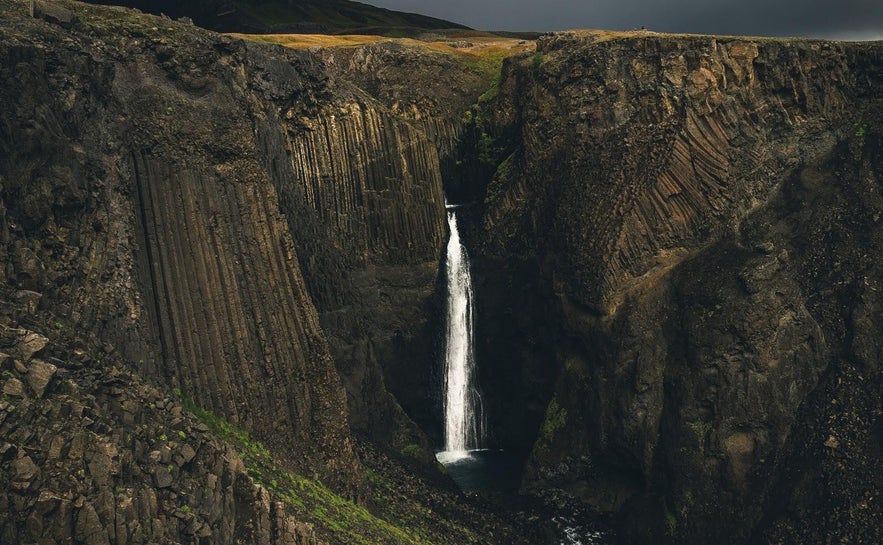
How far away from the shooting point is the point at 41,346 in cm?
1728

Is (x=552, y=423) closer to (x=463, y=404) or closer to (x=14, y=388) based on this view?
(x=463, y=404)

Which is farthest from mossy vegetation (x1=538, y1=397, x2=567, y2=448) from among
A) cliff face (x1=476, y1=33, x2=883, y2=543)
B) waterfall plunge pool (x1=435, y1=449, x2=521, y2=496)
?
waterfall plunge pool (x1=435, y1=449, x2=521, y2=496)

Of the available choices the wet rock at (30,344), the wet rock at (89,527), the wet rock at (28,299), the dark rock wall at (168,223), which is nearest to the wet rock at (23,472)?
the wet rock at (89,527)

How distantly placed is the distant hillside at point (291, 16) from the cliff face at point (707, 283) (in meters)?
42.4

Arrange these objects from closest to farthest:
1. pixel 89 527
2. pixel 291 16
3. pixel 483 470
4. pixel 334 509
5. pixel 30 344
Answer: pixel 89 527 → pixel 30 344 → pixel 334 509 → pixel 483 470 → pixel 291 16

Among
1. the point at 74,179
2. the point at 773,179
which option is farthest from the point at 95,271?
the point at 773,179

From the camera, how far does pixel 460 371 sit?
46.7m

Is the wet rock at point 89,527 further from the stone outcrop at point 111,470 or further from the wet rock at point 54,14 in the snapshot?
the wet rock at point 54,14

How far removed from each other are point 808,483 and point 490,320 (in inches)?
738

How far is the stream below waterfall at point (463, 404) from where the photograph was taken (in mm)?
42281

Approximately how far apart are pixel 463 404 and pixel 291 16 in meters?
65.0

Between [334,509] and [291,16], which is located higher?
[291,16]

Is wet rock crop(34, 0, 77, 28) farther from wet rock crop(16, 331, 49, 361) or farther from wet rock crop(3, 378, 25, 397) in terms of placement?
wet rock crop(3, 378, 25, 397)

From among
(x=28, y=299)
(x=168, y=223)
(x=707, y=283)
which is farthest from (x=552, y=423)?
(x=28, y=299)
